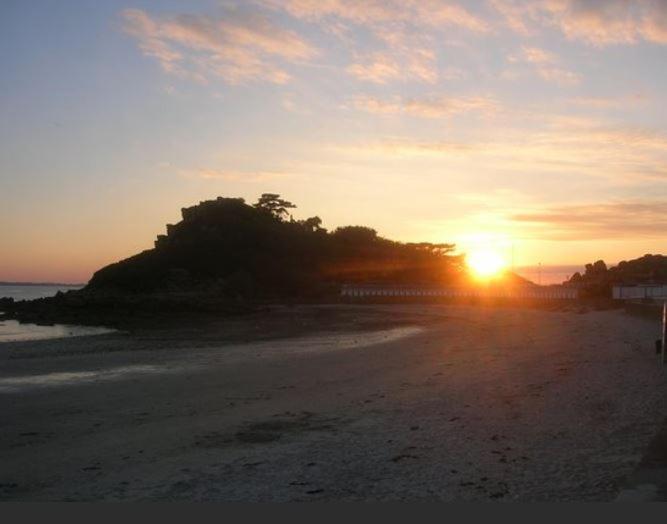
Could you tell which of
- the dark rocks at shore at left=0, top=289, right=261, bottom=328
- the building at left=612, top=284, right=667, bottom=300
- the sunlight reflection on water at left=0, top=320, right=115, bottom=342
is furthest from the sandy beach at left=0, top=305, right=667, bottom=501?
the building at left=612, top=284, right=667, bottom=300

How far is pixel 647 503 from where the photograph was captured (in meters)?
5.98

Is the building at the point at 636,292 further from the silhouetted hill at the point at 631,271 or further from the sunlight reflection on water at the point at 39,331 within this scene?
the sunlight reflection on water at the point at 39,331

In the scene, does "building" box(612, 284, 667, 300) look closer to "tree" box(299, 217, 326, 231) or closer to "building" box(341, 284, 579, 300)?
"building" box(341, 284, 579, 300)

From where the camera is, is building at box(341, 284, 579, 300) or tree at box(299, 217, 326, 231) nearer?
building at box(341, 284, 579, 300)

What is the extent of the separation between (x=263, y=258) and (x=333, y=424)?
3037 inches

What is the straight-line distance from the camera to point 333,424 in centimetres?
1031

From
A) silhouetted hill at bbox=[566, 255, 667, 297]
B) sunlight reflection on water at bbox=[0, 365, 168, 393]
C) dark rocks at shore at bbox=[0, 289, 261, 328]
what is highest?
silhouetted hill at bbox=[566, 255, 667, 297]

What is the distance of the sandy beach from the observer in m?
7.22

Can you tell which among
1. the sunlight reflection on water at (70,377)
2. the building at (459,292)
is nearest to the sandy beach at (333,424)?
the sunlight reflection on water at (70,377)

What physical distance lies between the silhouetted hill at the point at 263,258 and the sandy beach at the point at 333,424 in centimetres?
5402

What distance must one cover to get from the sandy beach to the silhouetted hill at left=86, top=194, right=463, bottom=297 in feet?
177

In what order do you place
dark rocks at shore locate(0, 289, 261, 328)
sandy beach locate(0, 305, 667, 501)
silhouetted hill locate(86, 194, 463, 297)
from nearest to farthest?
sandy beach locate(0, 305, 667, 501) → dark rocks at shore locate(0, 289, 261, 328) → silhouetted hill locate(86, 194, 463, 297)

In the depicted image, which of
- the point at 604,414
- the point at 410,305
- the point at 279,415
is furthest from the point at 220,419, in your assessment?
the point at 410,305

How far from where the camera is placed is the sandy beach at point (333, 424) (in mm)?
7223
